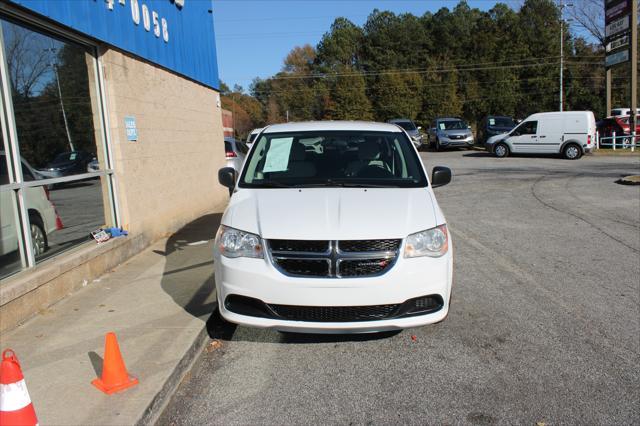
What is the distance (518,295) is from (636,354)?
151 cm

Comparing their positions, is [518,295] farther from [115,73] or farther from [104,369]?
[115,73]

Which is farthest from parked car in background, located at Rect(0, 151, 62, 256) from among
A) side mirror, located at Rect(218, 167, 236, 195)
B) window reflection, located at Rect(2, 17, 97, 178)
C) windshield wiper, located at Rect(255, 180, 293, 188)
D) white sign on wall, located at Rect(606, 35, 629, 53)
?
white sign on wall, located at Rect(606, 35, 629, 53)

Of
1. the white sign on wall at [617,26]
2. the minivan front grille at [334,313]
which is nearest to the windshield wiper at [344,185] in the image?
the minivan front grille at [334,313]

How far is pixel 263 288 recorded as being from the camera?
12.3 feet

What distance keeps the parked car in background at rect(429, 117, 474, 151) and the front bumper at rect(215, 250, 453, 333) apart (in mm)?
26904

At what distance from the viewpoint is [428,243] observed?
3.92 meters

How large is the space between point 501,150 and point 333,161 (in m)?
20.8

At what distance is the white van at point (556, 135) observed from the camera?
21750mm

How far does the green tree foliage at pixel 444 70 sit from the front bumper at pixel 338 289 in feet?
212

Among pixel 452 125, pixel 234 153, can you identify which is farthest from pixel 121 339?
pixel 452 125

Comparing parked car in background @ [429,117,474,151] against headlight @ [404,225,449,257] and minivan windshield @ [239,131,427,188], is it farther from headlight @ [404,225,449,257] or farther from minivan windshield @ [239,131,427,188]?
headlight @ [404,225,449,257]

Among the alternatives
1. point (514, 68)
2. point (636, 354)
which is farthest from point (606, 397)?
point (514, 68)

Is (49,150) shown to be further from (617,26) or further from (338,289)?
(617,26)

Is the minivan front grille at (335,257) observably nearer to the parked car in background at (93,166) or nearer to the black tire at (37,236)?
the black tire at (37,236)
